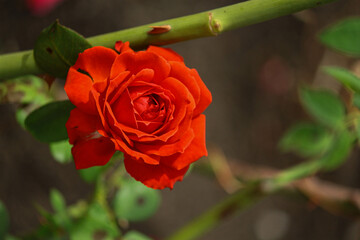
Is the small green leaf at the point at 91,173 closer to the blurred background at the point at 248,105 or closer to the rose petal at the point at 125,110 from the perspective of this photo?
the rose petal at the point at 125,110

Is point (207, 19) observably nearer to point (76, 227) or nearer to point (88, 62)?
point (88, 62)

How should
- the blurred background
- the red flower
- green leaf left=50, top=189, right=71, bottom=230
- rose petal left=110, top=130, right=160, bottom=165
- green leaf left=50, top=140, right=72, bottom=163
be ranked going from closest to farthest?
1. rose petal left=110, top=130, right=160, bottom=165
2. green leaf left=50, top=140, right=72, bottom=163
3. green leaf left=50, top=189, right=71, bottom=230
4. the red flower
5. the blurred background

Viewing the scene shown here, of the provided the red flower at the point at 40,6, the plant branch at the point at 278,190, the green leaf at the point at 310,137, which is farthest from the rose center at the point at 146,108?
the red flower at the point at 40,6

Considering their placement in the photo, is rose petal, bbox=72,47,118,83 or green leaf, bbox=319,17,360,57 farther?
green leaf, bbox=319,17,360,57

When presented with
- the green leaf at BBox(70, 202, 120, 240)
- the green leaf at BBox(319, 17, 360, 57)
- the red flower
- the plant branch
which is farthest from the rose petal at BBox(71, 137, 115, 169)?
the red flower

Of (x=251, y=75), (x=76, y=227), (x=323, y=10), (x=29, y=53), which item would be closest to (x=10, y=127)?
(x=76, y=227)

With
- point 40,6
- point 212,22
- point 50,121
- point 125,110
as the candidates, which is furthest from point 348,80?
point 40,6

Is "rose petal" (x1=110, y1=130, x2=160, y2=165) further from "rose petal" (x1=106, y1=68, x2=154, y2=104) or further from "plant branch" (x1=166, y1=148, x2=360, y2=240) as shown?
"plant branch" (x1=166, y1=148, x2=360, y2=240)
